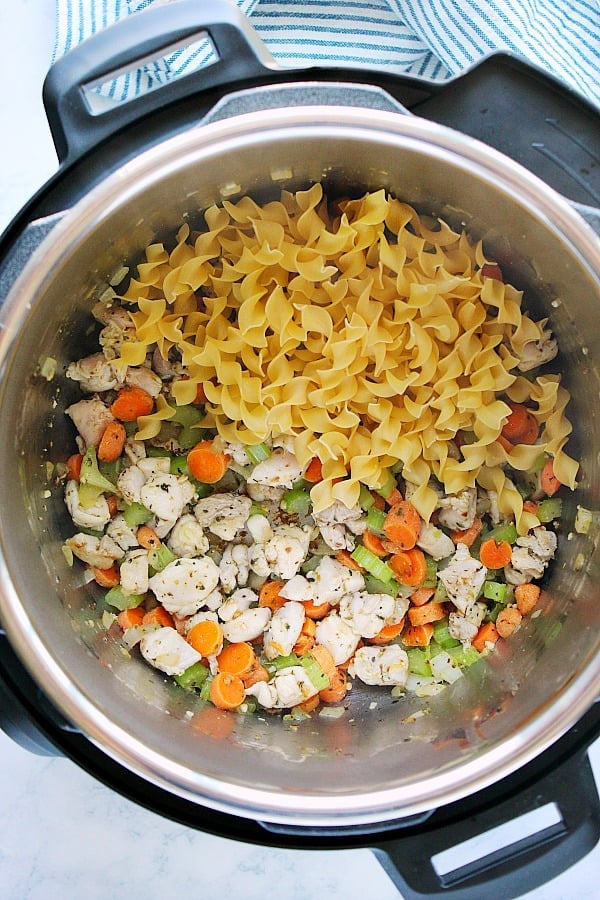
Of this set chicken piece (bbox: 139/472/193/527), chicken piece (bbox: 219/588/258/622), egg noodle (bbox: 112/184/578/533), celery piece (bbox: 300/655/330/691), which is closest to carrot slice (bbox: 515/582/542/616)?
egg noodle (bbox: 112/184/578/533)

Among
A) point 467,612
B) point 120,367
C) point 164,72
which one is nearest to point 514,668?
point 467,612

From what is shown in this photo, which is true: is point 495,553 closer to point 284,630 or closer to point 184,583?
point 284,630

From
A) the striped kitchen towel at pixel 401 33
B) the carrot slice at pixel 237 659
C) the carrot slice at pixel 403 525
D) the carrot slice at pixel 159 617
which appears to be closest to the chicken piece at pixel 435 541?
the carrot slice at pixel 403 525

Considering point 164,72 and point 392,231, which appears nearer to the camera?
point 392,231

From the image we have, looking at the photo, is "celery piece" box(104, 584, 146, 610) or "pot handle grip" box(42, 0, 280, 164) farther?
"celery piece" box(104, 584, 146, 610)

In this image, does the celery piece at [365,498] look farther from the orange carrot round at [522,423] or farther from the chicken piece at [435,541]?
the orange carrot round at [522,423]

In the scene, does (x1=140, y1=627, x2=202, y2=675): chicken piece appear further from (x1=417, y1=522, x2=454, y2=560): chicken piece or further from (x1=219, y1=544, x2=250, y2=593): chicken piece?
(x1=417, y1=522, x2=454, y2=560): chicken piece

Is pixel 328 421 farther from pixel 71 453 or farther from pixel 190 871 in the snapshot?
pixel 190 871
